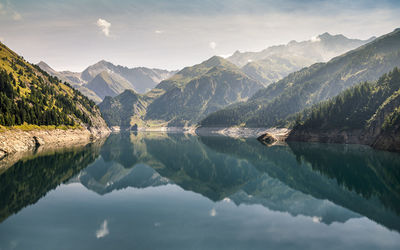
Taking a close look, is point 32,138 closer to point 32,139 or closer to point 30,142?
point 32,139

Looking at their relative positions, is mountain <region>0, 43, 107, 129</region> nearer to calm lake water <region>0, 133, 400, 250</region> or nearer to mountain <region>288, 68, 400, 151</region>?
calm lake water <region>0, 133, 400, 250</region>

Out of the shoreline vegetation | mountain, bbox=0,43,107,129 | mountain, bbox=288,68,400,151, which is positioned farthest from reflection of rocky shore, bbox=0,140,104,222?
mountain, bbox=288,68,400,151

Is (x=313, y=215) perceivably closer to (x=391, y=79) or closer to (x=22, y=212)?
(x=22, y=212)

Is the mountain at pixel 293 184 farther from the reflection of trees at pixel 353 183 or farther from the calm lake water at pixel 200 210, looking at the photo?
the calm lake water at pixel 200 210

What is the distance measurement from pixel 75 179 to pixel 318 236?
161ft

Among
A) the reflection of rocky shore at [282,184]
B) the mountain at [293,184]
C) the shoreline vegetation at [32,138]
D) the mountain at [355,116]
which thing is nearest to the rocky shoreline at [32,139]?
the shoreline vegetation at [32,138]

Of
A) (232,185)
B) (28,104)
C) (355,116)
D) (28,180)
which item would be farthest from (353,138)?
(28,104)

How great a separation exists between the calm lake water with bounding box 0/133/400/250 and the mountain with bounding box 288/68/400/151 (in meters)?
81.9

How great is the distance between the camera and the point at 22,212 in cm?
3128

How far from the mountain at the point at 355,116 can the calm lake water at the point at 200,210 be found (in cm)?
8187

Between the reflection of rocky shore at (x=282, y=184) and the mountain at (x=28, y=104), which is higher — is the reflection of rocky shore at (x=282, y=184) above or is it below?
below

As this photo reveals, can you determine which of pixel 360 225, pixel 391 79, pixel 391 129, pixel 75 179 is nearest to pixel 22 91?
pixel 75 179

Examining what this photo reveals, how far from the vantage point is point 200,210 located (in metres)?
34.2

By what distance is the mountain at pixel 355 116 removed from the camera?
5202 inches
